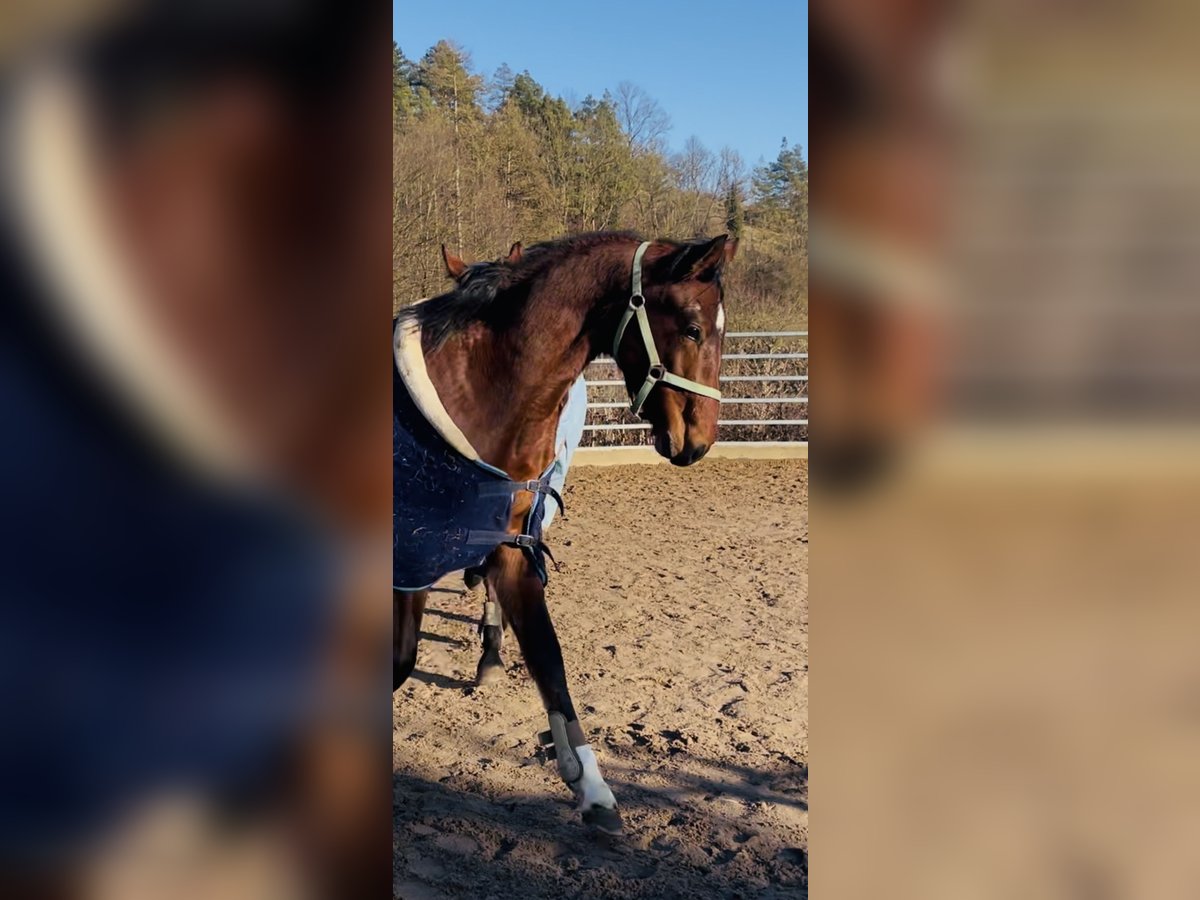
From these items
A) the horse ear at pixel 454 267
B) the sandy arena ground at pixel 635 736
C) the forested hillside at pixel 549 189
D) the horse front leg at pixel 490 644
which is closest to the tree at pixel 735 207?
the forested hillside at pixel 549 189

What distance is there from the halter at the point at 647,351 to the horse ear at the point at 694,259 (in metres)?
0.08

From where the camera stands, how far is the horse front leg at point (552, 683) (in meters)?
2.19

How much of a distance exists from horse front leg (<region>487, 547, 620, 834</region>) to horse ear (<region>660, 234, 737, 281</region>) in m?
0.81

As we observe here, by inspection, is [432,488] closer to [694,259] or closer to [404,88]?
[694,259]

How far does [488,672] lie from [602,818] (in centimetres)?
128

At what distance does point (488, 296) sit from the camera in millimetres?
2312

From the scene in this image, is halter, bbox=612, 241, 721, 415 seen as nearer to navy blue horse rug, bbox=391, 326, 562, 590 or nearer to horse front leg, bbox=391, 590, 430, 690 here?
navy blue horse rug, bbox=391, 326, 562, 590

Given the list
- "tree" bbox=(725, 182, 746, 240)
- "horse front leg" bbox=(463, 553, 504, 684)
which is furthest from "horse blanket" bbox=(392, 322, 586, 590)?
"tree" bbox=(725, 182, 746, 240)

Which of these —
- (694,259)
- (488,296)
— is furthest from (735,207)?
(488,296)

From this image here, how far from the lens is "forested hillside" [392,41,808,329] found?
10914 mm

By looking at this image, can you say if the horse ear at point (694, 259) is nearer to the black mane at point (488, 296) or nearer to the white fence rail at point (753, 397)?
the black mane at point (488, 296)
